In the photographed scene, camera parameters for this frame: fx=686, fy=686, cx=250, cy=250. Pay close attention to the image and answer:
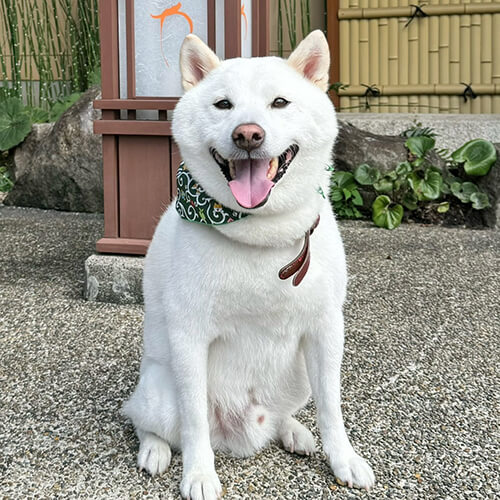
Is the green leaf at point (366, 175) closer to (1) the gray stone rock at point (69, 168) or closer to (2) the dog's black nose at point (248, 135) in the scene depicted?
(1) the gray stone rock at point (69, 168)

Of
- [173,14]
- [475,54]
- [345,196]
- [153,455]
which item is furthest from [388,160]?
[153,455]

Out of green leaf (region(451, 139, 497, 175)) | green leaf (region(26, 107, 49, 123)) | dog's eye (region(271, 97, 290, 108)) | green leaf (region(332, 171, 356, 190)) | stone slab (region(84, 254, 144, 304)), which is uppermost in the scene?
green leaf (region(26, 107, 49, 123))

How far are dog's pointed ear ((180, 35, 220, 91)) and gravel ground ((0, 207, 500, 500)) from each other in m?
1.02

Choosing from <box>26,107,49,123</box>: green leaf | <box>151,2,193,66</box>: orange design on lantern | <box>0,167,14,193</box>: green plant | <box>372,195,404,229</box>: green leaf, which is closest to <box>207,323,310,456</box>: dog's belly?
<box>151,2,193,66</box>: orange design on lantern

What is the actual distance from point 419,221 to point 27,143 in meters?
3.35

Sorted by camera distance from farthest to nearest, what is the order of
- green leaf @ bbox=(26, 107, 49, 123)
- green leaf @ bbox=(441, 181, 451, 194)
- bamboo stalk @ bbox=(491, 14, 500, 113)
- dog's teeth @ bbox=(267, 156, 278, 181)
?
green leaf @ bbox=(26, 107, 49, 123) < bamboo stalk @ bbox=(491, 14, 500, 113) < green leaf @ bbox=(441, 181, 451, 194) < dog's teeth @ bbox=(267, 156, 278, 181)

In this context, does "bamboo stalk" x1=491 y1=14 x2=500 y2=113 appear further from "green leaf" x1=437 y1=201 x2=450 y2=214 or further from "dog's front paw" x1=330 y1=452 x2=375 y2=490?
"dog's front paw" x1=330 y1=452 x2=375 y2=490

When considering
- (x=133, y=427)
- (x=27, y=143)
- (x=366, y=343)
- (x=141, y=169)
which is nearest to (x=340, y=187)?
(x=141, y=169)

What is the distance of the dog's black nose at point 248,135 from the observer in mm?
1488

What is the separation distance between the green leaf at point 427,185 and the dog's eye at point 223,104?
10.9ft

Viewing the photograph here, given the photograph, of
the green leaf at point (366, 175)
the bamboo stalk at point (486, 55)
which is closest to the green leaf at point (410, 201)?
the green leaf at point (366, 175)

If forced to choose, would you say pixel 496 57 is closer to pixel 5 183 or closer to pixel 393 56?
pixel 393 56

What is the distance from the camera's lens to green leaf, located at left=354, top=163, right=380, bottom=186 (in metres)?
4.84

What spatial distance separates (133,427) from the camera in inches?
81.6
